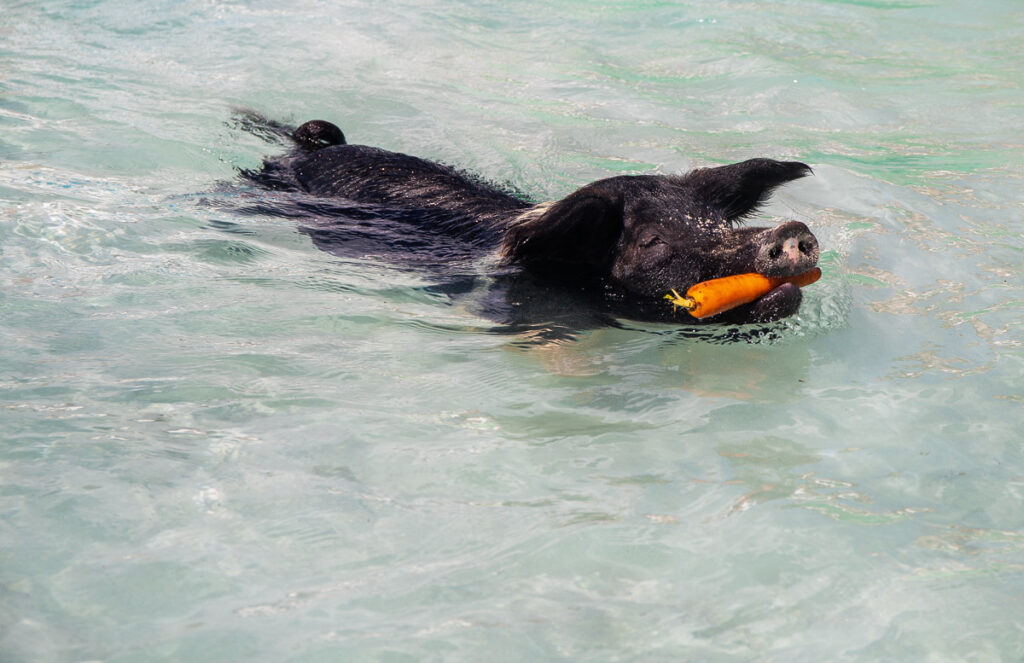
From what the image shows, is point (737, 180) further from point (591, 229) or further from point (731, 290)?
point (731, 290)

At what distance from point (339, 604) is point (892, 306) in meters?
Result: 3.59

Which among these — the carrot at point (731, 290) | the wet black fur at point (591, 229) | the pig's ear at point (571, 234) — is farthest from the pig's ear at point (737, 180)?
the carrot at point (731, 290)

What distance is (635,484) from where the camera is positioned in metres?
3.31

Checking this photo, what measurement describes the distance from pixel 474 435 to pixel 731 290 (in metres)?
1.47

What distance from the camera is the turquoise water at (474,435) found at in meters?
2.63

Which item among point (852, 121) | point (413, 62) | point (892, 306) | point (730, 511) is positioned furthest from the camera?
point (413, 62)

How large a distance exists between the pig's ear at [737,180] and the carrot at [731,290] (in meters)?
0.96

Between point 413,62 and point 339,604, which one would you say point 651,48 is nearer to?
point 413,62

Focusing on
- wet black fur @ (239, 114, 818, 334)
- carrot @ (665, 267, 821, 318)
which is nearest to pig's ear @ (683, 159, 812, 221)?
wet black fur @ (239, 114, 818, 334)

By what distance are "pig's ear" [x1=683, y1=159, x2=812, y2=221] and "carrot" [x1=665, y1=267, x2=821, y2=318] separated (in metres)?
0.96

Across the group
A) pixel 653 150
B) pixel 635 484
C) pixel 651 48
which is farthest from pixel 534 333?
pixel 651 48

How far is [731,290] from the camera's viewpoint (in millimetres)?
4316

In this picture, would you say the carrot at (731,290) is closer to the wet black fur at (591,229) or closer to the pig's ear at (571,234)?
the wet black fur at (591,229)

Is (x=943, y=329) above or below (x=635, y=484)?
above
